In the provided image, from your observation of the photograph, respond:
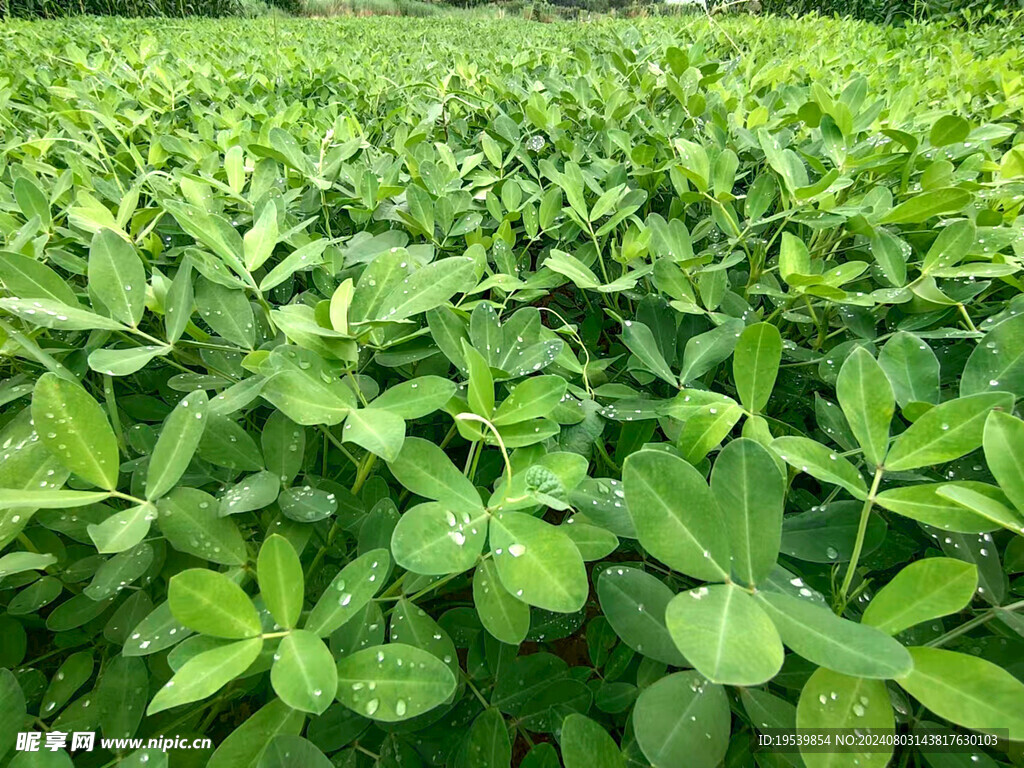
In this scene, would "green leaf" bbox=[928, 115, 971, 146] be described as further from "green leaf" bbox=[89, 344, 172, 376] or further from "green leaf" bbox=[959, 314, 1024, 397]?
"green leaf" bbox=[89, 344, 172, 376]

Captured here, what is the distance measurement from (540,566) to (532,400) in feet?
0.57

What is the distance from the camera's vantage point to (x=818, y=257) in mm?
896

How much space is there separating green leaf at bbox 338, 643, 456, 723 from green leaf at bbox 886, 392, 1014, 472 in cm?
45

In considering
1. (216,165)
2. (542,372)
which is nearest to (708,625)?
(542,372)

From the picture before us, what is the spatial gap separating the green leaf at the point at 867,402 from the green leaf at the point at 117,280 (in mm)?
779

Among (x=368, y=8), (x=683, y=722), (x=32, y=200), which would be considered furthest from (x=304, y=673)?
(x=368, y=8)

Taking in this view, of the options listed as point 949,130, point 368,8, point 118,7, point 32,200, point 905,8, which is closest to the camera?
point 32,200

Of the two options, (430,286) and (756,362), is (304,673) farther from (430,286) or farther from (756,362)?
(756,362)

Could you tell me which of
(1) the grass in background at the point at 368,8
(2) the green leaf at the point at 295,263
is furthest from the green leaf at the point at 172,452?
(1) the grass in background at the point at 368,8

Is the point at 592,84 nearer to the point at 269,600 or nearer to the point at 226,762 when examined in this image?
the point at 269,600

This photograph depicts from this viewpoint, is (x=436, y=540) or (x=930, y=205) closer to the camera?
(x=436, y=540)

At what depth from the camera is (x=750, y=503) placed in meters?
0.45

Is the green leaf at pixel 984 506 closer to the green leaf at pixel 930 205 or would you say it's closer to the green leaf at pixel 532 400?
the green leaf at pixel 532 400

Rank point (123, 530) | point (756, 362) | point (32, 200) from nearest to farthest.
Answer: point (123, 530), point (756, 362), point (32, 200)
